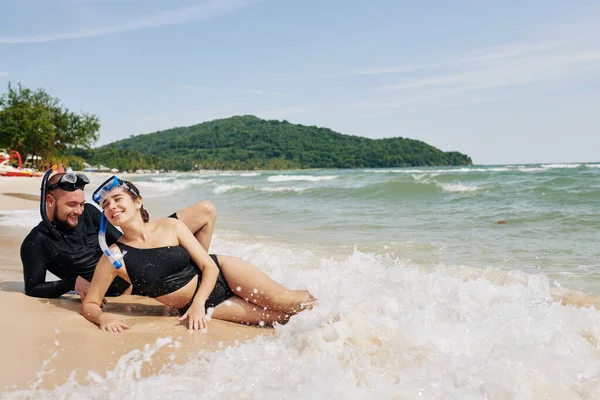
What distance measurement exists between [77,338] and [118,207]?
38.8 inches

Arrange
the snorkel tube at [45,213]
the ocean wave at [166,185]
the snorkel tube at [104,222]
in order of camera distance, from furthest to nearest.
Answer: the ocean wave at [166,185] → the snorkel tube at [45,213] → the snorkel tube at [104,222]

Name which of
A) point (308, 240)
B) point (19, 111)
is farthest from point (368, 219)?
point (19, 111)

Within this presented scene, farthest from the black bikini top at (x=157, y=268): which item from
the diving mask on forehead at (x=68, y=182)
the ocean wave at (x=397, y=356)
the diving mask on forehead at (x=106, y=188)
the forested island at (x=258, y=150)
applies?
the forested island at (x=258, y=150)

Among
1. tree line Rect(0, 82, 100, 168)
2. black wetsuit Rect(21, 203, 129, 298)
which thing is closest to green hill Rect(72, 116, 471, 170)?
tree line Rect(0, 82, 100, 168)

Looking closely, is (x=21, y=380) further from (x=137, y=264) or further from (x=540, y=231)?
(x=540, y=231)

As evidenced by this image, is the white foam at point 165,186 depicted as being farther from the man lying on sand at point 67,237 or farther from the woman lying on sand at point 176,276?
Result: the woman lying on sand at point 176,276

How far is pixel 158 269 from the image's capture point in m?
4.07

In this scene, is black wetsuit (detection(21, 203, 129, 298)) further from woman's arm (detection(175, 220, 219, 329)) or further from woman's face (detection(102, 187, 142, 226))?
woman's arm (detection(175, 220, 219, 329))

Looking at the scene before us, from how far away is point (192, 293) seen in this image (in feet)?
13.9

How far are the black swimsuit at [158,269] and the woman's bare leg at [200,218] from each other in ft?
2.30

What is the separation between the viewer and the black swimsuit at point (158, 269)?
4020 millimetres

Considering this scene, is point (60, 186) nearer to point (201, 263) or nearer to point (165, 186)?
point (201, 263)

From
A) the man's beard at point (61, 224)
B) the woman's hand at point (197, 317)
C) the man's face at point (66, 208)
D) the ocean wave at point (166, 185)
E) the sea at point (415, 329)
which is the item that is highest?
the man's face at point (66, 208)

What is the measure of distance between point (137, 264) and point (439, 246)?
602 cm
